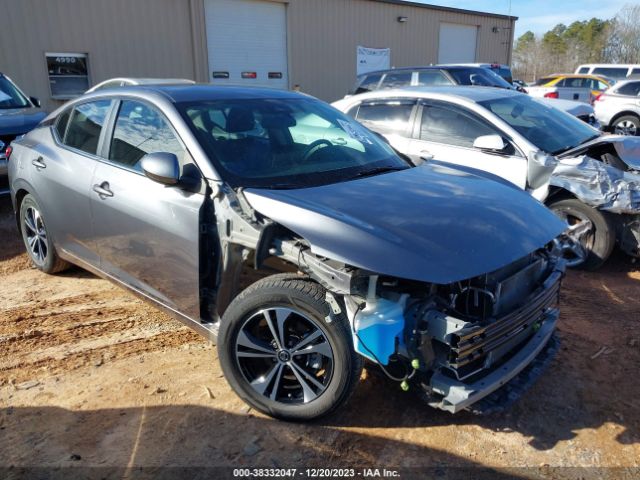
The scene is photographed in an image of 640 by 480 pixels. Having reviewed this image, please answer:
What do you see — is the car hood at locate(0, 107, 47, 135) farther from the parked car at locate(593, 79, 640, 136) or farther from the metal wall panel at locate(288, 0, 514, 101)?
the parked car at locate(593, 79, 640, 136)

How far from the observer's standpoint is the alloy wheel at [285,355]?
9.21 feet

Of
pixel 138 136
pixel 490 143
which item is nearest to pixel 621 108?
pixel 490 143

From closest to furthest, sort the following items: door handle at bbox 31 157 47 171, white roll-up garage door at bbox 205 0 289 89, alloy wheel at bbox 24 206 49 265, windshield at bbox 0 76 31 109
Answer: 1. door handle at bbox 31 157 47 171
2. alloy wheel at bbox 24 206 49 265
3. windshield at bbox 0 76 31 109
4. white roll-up garage door at bbox 205 0 289 89

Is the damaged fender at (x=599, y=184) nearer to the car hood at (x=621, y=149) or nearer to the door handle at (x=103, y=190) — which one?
the car hood at (x=621, y=149)

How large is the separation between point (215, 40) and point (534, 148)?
1285 centimetres

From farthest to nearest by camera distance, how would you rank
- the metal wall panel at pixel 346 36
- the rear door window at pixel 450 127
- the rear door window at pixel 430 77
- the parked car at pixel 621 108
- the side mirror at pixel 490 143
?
the metal wall panel at pixel 346 36
the parked car at pixel 621 108
the rear door window at pixel 430 77
the rear door window at pixel 450 127
the side mirror at pixel 490 143

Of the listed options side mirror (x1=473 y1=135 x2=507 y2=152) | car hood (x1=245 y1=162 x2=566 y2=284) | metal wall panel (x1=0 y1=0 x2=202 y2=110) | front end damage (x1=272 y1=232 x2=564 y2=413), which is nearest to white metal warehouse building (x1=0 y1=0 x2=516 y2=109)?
metal wall panel (x1=0 y1=0 x2=202 y2=110)

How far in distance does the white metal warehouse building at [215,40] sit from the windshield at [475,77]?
24.0 ft

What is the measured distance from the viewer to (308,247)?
2.79 m

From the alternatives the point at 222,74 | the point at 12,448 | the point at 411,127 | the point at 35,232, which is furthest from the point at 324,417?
the point at 222,74

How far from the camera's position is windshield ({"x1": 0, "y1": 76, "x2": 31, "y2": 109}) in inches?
333

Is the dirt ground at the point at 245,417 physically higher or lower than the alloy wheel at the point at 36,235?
lower

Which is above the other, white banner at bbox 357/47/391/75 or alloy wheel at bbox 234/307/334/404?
white banner at bbox 357/47/391/75

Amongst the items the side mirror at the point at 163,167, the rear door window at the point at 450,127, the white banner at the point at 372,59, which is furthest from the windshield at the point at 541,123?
the white banner at the point at 372,59
